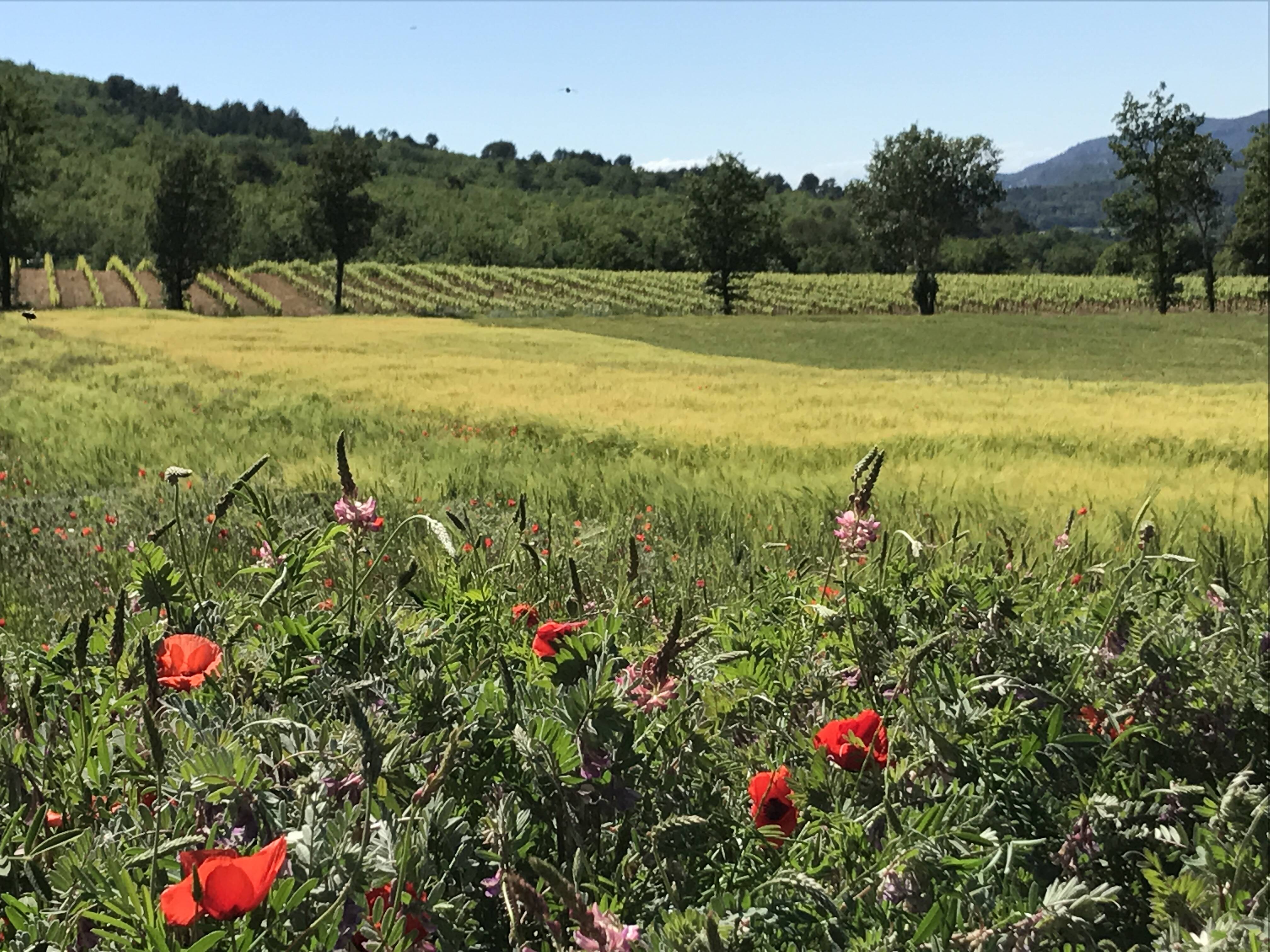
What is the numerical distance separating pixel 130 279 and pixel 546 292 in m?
34.4

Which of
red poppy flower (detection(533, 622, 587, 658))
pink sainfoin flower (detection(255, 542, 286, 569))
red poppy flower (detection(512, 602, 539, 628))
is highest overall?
pink sainfoin flower (detection(255, 542, 286, 569))

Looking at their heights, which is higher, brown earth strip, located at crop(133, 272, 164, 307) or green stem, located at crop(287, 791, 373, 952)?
brown earth strip, located at crop(133, 272, 164, 307)

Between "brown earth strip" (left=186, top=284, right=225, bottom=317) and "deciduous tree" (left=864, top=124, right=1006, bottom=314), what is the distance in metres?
42.3

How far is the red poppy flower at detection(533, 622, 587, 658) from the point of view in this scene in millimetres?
1659

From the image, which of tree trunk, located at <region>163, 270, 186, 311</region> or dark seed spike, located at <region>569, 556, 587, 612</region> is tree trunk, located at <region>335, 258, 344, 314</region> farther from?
dark seed spike, located at <region>569, 556, 587, 612</region>

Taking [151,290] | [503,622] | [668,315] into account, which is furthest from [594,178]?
[503,622]

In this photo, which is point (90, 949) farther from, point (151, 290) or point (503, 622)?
point (151, 290)

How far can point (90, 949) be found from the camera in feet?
3.94

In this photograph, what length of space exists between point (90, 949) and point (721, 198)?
61995 millimetres

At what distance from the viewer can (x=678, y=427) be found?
8977mm

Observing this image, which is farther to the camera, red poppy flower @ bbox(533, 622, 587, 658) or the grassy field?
red poppy flower @ bbox(533, 622, 587, 658)

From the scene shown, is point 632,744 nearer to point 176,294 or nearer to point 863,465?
point 863,465

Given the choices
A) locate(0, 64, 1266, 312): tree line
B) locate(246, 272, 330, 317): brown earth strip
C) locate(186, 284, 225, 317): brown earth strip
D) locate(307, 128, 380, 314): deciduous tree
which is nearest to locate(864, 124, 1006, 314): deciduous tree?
locate(0, 64, 1266, 312): tree line

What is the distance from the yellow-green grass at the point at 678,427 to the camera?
19.9 ft
